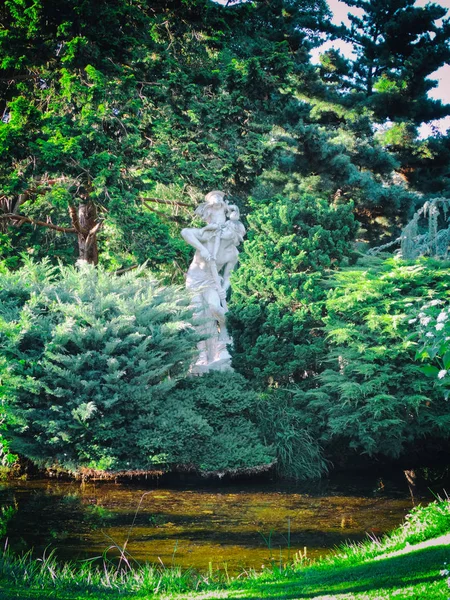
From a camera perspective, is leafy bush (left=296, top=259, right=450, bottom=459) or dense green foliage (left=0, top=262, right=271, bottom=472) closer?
dense green foliage (left=0, top=262, right=271, bottom=472)

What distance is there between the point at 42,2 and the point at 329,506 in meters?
9.99

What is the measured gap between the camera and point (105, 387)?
733cm

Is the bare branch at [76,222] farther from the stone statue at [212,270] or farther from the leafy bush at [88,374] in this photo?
the leafy bush at [88,374]

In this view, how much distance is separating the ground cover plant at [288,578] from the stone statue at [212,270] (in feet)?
17.1

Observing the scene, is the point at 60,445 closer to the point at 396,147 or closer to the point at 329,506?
the point at 329,506

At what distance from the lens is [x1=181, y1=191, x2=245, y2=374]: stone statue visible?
989 centimetres

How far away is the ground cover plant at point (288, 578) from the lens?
3488 mm

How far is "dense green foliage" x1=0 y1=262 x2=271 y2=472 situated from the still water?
0.39 metres

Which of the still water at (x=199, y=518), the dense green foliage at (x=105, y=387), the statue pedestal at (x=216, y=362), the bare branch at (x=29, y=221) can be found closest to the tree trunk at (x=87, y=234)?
the bare branch at (x=29, y=221)

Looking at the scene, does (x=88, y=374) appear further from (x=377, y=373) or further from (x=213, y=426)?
(x=377, y=373)

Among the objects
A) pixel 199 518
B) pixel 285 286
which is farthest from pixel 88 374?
pixel 285 286

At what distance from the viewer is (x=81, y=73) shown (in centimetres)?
1193

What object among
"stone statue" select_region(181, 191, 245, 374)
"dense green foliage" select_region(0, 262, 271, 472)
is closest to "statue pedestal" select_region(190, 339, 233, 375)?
"stone statue" select_region(181, 191, 245, 374)

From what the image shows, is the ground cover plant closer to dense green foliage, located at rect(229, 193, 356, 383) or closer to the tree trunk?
dense green foliage, located at rect(229, 193, 356, 383)
